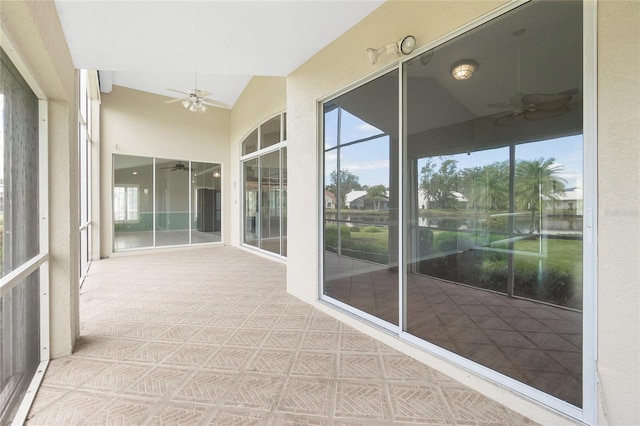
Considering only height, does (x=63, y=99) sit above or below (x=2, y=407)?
above

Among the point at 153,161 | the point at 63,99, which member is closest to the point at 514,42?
the point at 63,99

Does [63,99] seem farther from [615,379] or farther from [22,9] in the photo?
[615,379]

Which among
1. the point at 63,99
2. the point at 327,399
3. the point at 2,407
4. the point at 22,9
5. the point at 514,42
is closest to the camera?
the point at 22,9

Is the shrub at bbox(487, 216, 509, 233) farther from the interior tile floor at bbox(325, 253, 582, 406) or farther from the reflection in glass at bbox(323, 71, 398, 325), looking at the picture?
the reflection in glass at bbox(323, 71, 398, 325)

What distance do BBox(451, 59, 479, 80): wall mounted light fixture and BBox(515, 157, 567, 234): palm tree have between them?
2.80ft

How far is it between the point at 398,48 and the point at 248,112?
5856 millimetres

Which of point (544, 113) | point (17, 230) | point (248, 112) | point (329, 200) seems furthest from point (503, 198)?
point (248, 112)

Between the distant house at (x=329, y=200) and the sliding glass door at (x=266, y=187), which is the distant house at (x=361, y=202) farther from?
the sliding glass door at (x=266, y=187)

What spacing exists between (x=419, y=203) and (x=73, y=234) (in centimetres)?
323

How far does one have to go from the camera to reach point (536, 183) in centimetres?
205

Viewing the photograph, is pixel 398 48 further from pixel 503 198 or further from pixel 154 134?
pixel 154 134

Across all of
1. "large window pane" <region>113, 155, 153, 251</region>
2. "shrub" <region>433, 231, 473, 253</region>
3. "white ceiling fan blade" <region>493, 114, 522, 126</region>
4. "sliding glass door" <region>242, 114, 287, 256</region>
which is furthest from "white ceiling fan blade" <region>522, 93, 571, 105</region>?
"large window pane" <region>113, 155, 153, 251</region>

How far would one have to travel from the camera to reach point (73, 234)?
8.04 feet

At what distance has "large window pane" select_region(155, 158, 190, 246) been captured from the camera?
24.4 ft
